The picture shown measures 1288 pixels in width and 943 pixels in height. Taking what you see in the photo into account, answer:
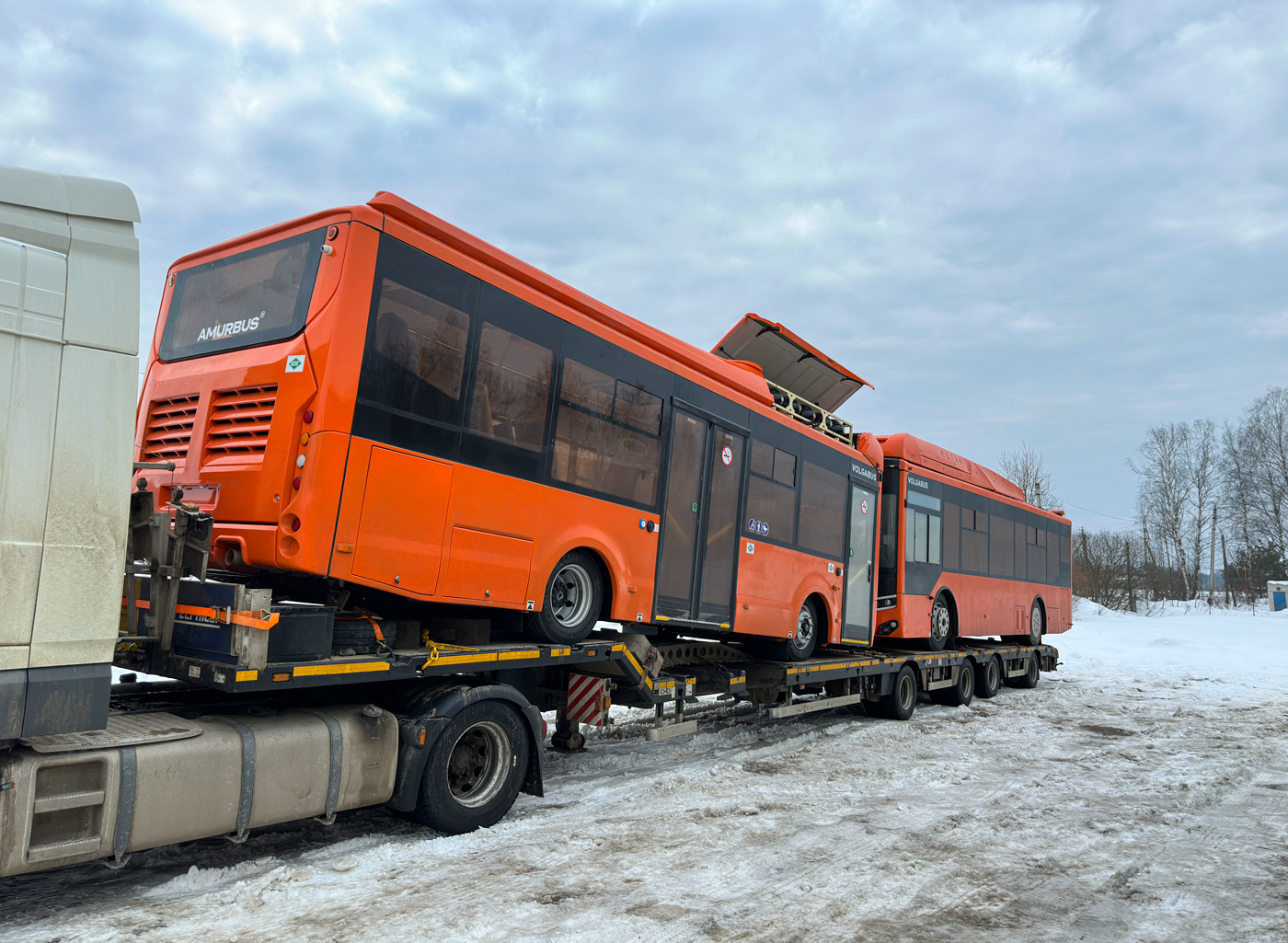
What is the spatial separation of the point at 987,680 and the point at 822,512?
268 inches

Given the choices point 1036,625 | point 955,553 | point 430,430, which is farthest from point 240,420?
point 1036,625

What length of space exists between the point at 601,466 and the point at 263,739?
3.17 metres

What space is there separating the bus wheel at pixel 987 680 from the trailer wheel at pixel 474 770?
38.1 feet

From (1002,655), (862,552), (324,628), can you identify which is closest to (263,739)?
(324,628)

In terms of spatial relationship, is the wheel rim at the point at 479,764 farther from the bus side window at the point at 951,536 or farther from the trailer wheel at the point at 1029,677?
the trailer wheel at the point at 1029,677

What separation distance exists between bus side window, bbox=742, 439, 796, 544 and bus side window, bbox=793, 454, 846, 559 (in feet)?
1.06

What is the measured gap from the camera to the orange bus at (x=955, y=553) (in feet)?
41.2

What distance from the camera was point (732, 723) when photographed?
10.7 m

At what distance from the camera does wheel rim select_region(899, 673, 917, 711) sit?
12117 millimetres

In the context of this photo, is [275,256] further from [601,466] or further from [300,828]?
[300,828]

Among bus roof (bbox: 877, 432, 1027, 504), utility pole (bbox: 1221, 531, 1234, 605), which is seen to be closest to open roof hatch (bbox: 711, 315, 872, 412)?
bus roof (bbox: 877, 432, 1027, 504)

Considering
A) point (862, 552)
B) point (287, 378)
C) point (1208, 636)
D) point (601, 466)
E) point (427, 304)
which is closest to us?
point (287, 378)

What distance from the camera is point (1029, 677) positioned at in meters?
17.1

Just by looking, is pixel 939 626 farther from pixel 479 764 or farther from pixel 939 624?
pixel 479 764
